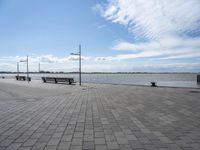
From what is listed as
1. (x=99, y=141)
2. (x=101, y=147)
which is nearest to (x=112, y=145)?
(x=101, y=147)

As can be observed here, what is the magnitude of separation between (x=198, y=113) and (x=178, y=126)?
2.31m

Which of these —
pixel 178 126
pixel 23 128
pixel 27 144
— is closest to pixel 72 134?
pixel 27 144

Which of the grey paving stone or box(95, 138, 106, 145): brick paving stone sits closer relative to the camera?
the grey paving stone

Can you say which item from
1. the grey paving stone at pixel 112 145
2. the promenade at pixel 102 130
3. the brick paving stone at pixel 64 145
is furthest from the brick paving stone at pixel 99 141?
the brick paving stone at pixel 64 145

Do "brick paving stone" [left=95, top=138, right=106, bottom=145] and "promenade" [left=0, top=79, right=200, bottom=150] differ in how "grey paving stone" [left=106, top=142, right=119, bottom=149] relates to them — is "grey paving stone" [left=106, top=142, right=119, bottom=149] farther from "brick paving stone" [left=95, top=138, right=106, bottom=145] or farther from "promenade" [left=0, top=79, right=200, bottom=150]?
"brick paving stone" [left=95, top=138, right=106, bottom=145]

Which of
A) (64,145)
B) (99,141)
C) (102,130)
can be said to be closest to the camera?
(64,145)

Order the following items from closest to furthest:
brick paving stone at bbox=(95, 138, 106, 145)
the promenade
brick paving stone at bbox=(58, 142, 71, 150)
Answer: brick paving stone at bbox=(58, 142, 71, 150), the promenade, brick paving stone at bbox=(95, 138, 106, 145)

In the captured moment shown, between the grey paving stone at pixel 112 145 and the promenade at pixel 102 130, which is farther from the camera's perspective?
the promenade at pixel 102 130

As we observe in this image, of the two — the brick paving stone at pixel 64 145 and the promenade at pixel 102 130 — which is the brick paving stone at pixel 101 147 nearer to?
the promenade at pixel 102 130

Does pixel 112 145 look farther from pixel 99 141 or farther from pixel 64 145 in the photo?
pixel 64 145

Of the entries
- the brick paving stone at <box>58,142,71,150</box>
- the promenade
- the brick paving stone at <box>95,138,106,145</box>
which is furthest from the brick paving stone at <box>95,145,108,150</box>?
the brick paving stone at <box>58,142,71,150</box>

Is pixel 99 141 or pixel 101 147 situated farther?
pixel 99 141

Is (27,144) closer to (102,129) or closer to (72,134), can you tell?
(72,134)

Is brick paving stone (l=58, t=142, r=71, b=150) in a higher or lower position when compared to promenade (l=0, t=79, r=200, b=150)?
lower
